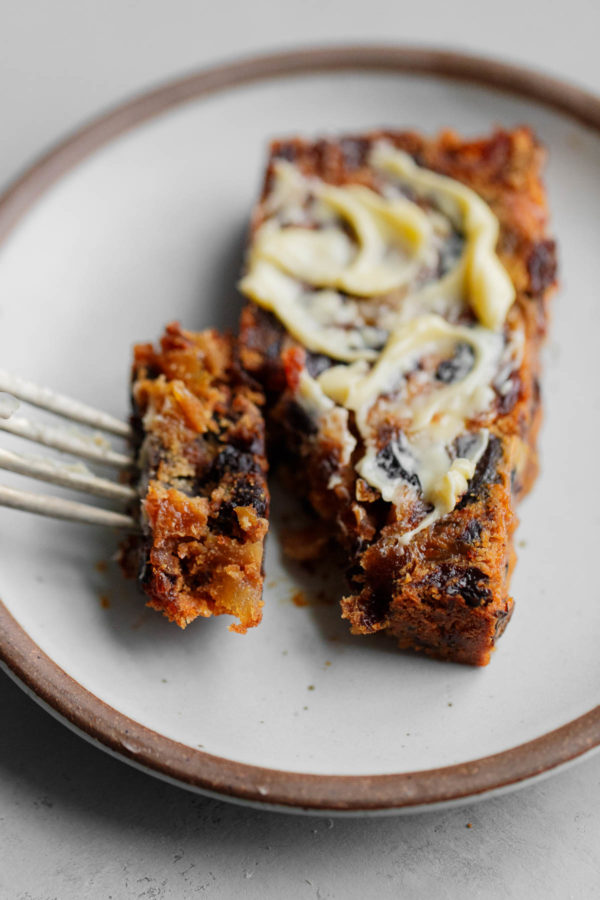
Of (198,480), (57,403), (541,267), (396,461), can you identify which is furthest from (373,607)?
(541,267)

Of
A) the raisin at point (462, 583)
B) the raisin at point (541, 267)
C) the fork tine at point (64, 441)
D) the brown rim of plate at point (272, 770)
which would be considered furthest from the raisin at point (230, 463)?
the raisin at point (541, 267)

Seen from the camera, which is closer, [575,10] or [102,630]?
[102,630]

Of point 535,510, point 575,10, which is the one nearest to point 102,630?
point 535,510

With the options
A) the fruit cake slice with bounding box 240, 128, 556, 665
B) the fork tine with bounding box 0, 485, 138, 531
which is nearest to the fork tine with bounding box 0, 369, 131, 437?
the fork tine with bounding box 0, 485, 138, 531

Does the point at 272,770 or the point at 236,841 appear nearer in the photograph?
the point at 272,770

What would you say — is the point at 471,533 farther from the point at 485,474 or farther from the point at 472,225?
the point at 472,225

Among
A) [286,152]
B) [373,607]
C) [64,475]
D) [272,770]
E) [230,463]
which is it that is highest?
[286,152]

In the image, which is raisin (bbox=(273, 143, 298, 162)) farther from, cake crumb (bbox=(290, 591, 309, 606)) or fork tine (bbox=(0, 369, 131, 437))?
cake crumb (bbox=(290, 591, 309, 606))

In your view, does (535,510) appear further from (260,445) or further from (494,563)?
(260,445)

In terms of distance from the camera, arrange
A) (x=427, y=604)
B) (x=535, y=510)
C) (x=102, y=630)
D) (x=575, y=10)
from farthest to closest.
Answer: (x=575, y=10), (x=535, y=510), (x=102, y=630), (x=427, y=604)
